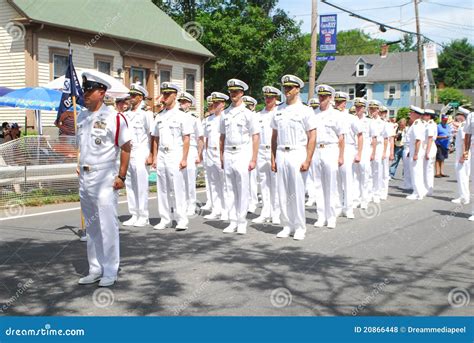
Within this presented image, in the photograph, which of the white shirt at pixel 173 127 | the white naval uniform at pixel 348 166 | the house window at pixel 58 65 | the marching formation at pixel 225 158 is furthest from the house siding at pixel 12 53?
Result: the white naval uniform at pixel 348 166

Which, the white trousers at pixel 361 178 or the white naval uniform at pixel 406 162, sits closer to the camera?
the white trousers at pixel 361 178

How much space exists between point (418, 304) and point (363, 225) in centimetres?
480

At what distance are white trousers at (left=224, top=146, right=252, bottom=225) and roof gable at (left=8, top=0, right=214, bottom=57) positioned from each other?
1578cm

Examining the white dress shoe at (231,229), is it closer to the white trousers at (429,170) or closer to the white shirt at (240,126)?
the white shirt at (240,126)

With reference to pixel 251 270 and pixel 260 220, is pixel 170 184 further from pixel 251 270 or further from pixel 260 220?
pixel 251 270

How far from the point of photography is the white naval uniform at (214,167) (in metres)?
11.9

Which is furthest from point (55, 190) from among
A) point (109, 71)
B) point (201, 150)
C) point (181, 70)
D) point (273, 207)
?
point (181, 70)

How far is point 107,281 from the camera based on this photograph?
20.8 ft

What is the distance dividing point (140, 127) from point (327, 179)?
11.5ft

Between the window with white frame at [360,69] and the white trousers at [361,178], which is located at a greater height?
the window with white frame at [360,69]

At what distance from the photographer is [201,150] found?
12344mm

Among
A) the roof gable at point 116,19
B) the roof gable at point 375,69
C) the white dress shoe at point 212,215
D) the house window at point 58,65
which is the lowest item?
the white dress shoe at point 212,215

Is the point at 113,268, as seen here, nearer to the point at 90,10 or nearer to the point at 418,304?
the point at 418,304

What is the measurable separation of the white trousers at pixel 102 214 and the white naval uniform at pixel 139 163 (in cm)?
388
